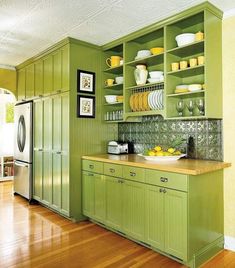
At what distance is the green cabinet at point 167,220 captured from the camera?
2.19 m

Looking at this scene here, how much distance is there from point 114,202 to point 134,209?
0.33 m

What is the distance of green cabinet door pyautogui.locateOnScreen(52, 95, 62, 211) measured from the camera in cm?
353

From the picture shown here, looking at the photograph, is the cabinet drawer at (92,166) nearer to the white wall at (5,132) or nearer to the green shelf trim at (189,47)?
the green shelf trim at (189,47)

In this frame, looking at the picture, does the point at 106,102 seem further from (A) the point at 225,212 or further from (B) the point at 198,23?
(A) the point at 225,212

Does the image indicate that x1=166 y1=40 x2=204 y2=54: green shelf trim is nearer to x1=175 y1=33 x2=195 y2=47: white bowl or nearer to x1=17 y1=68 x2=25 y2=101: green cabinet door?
x1=175 y1=33 x2=195 y2=47: white bowl

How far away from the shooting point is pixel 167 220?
2.31 meters

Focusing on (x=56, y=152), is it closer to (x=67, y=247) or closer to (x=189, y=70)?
(x=67, y=247)

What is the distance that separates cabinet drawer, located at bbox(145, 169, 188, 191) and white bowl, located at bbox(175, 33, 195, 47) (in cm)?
134

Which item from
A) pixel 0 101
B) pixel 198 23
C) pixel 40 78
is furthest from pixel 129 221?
pixel 0 101

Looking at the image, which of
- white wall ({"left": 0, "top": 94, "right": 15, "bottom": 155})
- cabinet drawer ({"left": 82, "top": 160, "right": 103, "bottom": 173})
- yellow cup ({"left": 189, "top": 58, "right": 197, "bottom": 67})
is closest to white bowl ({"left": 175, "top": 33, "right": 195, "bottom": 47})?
yellow cup ({"left": 189, "top": 58, "right": 197, "bottom": 67})

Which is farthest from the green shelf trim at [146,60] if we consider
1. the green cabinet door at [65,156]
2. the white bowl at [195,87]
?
the green cabinet door at [65,156]

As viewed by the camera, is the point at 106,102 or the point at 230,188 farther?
the point at 106,102

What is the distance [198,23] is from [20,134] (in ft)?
11.0

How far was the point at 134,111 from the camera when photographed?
323 centimetres
